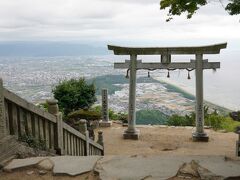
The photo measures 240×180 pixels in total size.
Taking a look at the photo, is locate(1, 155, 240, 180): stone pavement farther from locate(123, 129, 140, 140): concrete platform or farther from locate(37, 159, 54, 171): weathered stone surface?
locate(123, 129, 140, 140): concrete platform

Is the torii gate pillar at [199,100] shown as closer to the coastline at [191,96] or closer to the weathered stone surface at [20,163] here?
the coastline at [191,96]

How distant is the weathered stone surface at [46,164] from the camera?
4315 mm

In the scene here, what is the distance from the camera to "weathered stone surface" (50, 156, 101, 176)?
417 cm

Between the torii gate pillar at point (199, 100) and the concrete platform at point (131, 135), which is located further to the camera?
the concrete platform at point (131, 135)

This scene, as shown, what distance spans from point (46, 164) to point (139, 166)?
3.75 ft

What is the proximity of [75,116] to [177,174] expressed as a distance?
12464mm

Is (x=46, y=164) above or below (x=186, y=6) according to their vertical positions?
below

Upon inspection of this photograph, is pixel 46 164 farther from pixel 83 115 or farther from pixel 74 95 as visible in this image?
pixel 74 95

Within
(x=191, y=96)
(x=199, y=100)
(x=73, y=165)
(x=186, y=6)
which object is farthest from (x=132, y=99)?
(x=191, y=96)

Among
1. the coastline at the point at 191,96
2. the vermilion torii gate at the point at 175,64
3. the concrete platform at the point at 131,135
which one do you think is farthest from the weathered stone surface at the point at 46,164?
the coastline at the point at 191,96

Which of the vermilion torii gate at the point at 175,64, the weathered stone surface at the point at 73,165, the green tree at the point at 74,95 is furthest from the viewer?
the green tree at the point at 74,95

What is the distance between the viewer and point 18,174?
4.18 m

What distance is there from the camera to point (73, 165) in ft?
14.4

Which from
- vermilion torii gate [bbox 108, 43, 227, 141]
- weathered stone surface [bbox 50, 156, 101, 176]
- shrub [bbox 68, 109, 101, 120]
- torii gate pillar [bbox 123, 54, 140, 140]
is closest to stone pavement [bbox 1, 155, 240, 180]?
weathered stone surface [bbox 50, 156, 101, 176]
